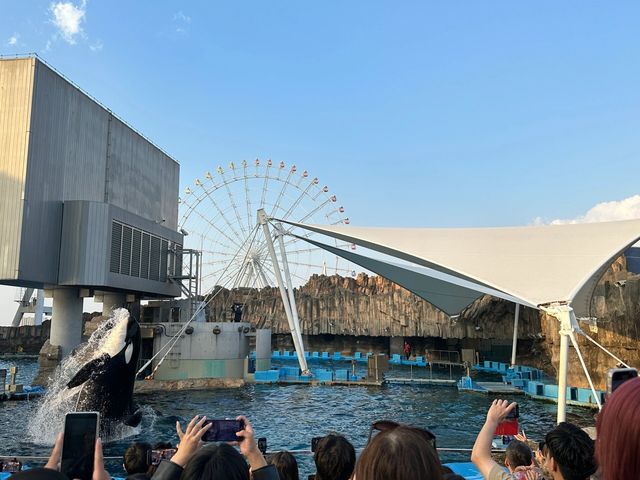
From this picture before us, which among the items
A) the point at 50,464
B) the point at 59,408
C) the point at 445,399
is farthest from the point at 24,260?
the point at 50,464

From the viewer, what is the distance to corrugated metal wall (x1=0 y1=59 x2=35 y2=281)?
17.5m

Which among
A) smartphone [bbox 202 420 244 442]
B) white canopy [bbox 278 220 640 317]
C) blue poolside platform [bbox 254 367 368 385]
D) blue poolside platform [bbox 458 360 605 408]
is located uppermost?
white canopy [bbox 278 220 640 317]

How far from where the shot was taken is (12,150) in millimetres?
18078

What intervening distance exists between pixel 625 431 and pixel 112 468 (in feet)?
28.6

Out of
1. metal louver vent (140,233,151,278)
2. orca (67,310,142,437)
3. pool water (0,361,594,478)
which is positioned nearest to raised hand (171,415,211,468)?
pool water (0,361,594,478)

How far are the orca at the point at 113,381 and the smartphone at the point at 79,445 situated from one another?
7.38 metres

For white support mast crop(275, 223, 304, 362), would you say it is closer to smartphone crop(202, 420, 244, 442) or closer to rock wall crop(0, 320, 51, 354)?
smartphone crop(202, 420, 244, 442)

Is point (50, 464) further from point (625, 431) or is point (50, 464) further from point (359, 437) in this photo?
point (359, 437)

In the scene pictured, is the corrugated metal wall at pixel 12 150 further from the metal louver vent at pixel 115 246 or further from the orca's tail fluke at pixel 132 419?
the orca's tail fluke at pixel 132 419

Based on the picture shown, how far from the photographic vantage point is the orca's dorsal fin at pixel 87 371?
9.55 m

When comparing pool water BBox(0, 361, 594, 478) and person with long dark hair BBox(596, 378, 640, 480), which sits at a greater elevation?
person with long dark hair BBox(596, 378, 640, 480)

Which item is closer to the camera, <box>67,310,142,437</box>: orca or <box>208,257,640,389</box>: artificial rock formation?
<box>67,310,142,437</box>: orca

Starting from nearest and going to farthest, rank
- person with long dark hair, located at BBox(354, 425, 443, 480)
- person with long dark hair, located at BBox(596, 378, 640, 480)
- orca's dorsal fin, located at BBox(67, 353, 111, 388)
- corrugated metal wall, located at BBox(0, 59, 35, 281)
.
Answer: person with long dark hair, located at BBox(596, 378, 640, 480) < person with long dark hair, located at BBox(354, 425, 443, 480) < orca's dorsal fin, located at BBox(67, 353, 111, 388) < corrugated metal wall, located at BBox(0, 59, 35, 281)

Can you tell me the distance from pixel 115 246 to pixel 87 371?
1241 centimetres
